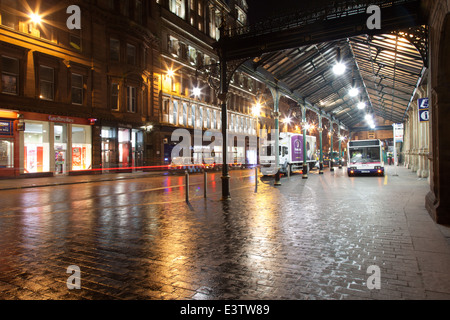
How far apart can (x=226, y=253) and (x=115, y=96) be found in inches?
1093

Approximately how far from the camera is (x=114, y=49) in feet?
96.7

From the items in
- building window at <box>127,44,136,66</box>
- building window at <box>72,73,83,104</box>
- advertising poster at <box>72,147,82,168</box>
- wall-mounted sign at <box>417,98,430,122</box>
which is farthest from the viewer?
building window at <box>127,44,136,66</box>

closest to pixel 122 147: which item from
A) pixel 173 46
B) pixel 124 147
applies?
pixel 124 147

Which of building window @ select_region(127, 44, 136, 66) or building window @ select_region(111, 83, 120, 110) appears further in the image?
building window @ select_region(127, 44, 136, 66)

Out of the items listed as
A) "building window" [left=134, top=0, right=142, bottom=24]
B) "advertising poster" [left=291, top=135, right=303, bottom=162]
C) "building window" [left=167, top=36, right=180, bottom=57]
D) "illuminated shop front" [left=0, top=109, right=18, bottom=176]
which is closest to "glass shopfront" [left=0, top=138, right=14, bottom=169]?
"illuminated shop front" [left=0, top=109, right=18, bottom=176]

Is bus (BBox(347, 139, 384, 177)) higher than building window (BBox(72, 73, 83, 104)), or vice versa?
building window (BBox(72, 73, 83, 104))

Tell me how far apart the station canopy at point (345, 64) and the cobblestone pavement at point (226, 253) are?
5.79 metres

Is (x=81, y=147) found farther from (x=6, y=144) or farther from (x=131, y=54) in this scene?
(x=131, y=54)

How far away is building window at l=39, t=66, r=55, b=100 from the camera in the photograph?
23.4 meters

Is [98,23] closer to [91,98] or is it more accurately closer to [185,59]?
[91,98]

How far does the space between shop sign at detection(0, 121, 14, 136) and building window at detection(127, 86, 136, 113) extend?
11.4 metres

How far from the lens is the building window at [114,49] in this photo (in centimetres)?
2906

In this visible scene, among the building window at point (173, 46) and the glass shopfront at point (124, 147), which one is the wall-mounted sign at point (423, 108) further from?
the building window at point (173, 46)

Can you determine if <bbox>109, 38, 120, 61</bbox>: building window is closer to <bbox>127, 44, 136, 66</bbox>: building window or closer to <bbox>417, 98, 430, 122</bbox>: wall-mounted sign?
<bbox>127, 44, 136, 66</bbox>: building window
